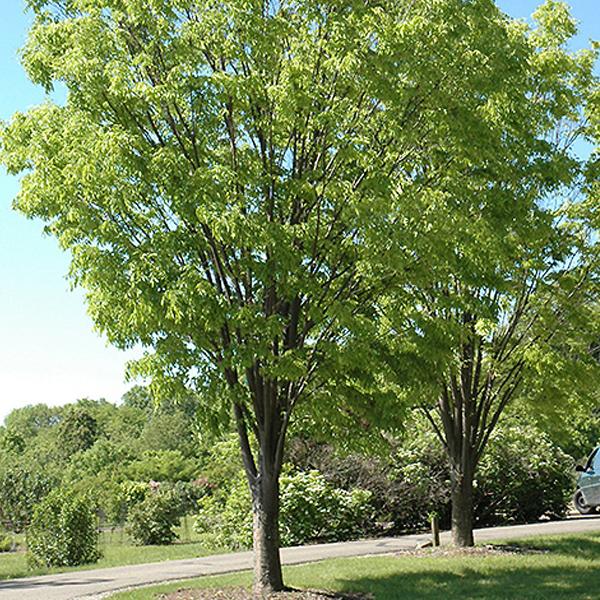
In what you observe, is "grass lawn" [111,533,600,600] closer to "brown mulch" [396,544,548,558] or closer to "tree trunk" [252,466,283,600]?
"brown mulch" [396,544,548,558]

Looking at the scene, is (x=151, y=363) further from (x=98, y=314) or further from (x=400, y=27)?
(x=400, y=27)

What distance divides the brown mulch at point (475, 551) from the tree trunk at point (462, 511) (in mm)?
218

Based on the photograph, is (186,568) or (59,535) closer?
(186,568)

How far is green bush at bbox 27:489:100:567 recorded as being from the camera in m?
19.9

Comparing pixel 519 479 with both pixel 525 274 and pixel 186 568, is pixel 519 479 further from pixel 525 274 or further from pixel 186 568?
pixel 186 568

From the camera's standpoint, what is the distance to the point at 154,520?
87.7 feet

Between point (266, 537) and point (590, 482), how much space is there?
16470 millimetres

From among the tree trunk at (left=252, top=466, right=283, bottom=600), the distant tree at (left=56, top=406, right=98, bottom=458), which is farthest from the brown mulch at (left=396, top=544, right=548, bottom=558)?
the distant tree at (left=56, top=406, right=98, bottom=458)

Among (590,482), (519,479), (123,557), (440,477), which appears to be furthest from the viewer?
(590,482)

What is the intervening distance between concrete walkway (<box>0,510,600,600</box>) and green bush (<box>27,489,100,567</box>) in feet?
9.45

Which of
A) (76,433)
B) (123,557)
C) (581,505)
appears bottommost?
(123,557)

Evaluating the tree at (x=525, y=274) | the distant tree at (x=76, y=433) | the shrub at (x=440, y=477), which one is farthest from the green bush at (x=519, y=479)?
the distant tree at (x=76, y=433)

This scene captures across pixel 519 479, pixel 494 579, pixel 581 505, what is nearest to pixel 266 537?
pixel 494 579

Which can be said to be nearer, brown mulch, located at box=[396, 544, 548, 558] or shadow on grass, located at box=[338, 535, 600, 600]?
shadow on grass, located at box=[338, 535, 600, 600]
